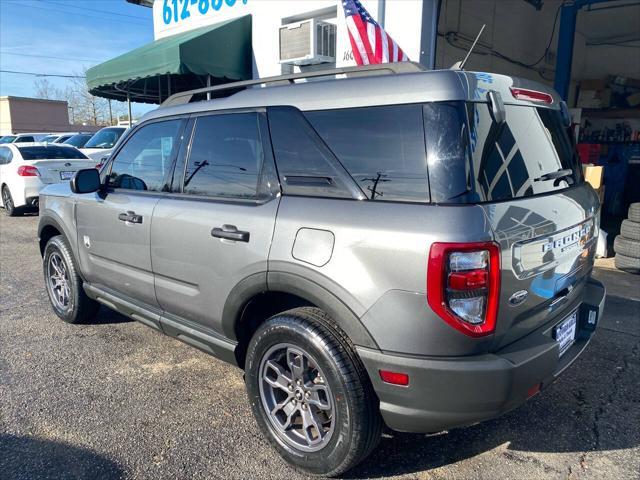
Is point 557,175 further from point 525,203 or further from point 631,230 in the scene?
point 631,230

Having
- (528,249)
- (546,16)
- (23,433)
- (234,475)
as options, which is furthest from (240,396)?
(546,16)

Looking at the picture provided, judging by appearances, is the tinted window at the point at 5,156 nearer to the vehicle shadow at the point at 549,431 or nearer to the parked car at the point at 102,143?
the parked car at the point at 102,143

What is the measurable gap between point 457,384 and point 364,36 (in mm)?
5532

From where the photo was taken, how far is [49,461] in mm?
2621

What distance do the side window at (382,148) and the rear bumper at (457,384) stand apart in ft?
2.32

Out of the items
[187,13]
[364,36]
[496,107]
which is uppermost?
[187,13]

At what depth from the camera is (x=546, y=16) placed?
11.0 metres

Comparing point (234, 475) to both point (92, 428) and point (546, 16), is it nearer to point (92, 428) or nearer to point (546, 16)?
point (92, 428)

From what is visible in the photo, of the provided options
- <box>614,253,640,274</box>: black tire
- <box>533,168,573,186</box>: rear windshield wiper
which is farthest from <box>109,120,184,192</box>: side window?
<box>614,253,640,274</box>: black tire

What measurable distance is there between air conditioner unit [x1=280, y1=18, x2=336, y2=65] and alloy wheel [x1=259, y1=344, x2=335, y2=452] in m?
6.70

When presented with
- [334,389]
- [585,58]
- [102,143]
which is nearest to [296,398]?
[334,389]

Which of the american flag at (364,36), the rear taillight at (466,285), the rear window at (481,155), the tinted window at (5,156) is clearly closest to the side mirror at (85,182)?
the rear window at (481,155)

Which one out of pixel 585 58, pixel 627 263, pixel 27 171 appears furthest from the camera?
pixel 585 58

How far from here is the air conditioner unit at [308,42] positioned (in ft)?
26.9
